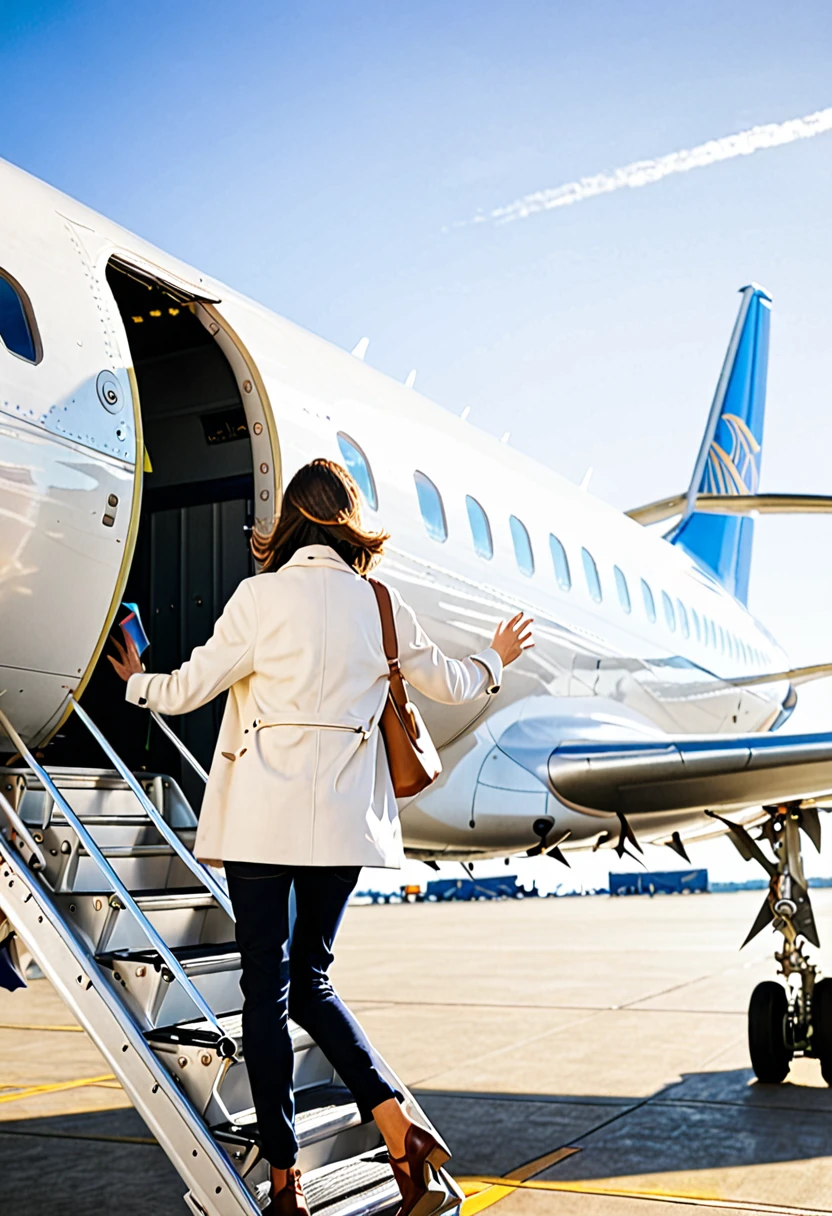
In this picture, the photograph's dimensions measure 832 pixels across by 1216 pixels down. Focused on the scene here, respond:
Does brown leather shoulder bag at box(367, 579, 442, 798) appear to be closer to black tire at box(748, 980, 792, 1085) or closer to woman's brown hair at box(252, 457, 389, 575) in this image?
woman's brown hair at box(252, 457, 389, 575)

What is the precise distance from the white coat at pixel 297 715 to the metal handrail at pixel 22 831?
27.2 inches

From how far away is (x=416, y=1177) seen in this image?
3.26 meters

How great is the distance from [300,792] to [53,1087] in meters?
6.17

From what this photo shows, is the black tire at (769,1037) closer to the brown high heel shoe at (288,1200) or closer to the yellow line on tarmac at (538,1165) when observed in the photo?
the yellow line on tarmac at (538,1165)

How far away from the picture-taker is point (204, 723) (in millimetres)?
6047

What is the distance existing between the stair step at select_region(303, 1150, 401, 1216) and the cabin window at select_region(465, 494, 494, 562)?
14.0 ft

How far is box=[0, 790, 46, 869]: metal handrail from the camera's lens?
3733 millimetres

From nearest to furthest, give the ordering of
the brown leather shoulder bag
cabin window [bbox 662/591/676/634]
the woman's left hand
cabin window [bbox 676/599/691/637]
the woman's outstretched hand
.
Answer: the brown leather shoulder bag → the woman's left hand → the woman's outstretched hand → cabin window [bbox 662/591/676/634] → cabin window [bbox 676/599/691/637]

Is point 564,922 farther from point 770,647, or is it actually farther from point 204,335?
point 204,335

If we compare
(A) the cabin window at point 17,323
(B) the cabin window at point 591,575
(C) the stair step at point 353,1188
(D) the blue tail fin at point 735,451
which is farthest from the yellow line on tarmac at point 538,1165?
(D) the blue tail fin at point 735,451

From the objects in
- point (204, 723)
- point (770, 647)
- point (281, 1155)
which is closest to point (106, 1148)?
point (204, 723)

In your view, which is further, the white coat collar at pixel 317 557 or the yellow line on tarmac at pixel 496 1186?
the yellow line on tarmac at pixel 496 1186

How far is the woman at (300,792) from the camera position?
3.15m

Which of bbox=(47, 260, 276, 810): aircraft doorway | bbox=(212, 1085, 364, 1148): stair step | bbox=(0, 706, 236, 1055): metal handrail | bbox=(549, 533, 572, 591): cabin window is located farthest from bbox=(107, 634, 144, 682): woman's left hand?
bbox=(549, 533, 572, 591): cabin window
